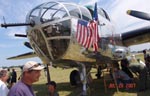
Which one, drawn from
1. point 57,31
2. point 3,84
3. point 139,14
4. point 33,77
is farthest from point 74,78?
point 33,77

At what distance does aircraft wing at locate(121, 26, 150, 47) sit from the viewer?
14.5 metres

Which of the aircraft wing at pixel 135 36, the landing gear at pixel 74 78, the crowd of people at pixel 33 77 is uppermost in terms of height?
the aircraft wing at pixel 135 36

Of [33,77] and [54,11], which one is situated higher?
[54,11]

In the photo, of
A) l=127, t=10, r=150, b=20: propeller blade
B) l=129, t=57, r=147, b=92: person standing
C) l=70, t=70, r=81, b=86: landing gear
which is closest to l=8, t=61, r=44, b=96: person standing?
l=127, t=10, r=150, b=20: propeller blade

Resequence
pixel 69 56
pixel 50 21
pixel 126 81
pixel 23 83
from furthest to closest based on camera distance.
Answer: pixel 126 81
pixel 69 56
pixel 50 21
pixel 23 83

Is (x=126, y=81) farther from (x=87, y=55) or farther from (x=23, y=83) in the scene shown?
(x=23, y=83)

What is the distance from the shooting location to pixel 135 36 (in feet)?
49.5

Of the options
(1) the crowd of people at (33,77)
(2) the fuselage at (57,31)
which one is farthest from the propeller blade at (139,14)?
(2) the fuselage at (57,31)

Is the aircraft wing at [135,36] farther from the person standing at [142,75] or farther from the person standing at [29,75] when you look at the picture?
the person standing at [29,75]

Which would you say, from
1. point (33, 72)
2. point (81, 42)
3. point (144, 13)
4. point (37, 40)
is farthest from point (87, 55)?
point (33, 72)

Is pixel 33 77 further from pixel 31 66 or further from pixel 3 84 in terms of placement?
pixel 3 84

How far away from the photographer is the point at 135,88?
15.5m

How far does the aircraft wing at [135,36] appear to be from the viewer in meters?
14.5

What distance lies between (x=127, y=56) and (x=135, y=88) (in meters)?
1.67
